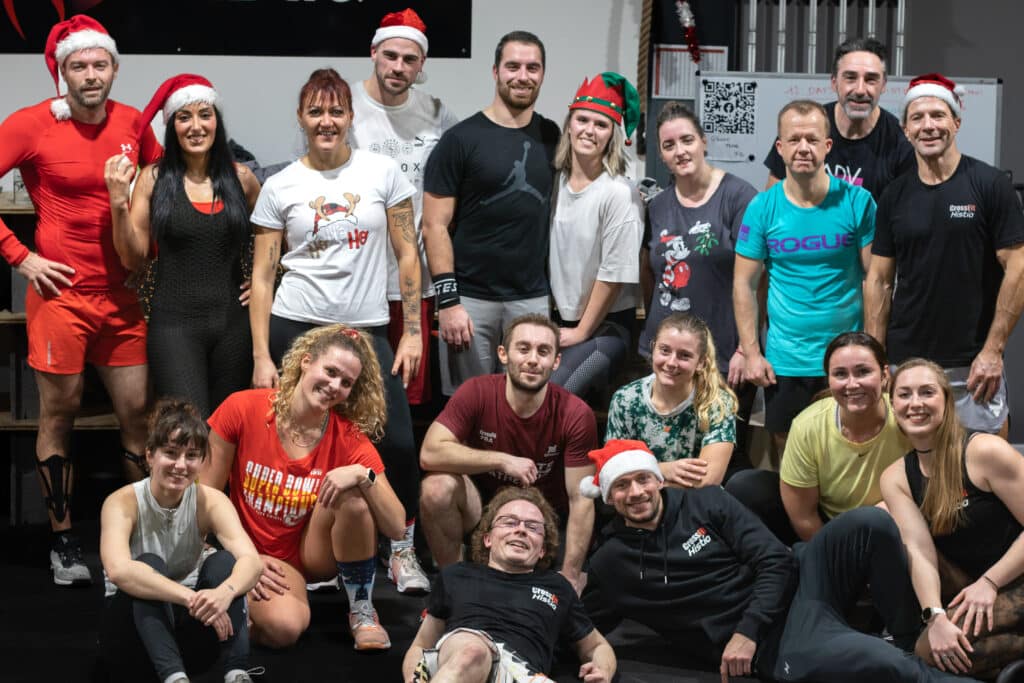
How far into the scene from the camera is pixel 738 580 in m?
3.04

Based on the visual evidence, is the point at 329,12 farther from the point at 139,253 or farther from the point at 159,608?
the point at 159,608

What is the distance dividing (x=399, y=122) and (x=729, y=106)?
71.8 inches

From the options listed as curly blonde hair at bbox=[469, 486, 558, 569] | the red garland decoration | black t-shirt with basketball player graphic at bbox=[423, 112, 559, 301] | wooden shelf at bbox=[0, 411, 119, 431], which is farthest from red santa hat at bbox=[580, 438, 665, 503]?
the red garland decoration

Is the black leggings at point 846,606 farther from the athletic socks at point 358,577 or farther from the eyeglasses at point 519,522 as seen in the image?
the athletic socks at point 358,577

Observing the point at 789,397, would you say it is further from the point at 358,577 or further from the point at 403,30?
the point at 403,30

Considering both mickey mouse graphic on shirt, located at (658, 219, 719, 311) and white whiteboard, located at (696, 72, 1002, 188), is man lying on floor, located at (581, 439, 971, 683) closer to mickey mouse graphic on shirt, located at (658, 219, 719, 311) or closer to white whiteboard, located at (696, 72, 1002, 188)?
mickey mouse graphic on shirt, located at (658, 219, 719, 311)

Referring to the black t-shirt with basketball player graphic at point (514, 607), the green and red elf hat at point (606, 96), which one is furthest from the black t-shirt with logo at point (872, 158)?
the black t-shirt with basketball player graphic at point (514, 607)

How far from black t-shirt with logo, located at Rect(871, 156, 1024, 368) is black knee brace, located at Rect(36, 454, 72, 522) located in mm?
2567

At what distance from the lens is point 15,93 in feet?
17.5

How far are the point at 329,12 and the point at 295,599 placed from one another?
2.98 meters

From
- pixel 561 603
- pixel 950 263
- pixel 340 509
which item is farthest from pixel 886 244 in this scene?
pixel 340 509

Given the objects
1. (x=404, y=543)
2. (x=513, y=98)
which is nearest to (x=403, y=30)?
(x=513, y=98)

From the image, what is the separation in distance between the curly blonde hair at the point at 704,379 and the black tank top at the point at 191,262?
1308 millimetres

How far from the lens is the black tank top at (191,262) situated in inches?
140
